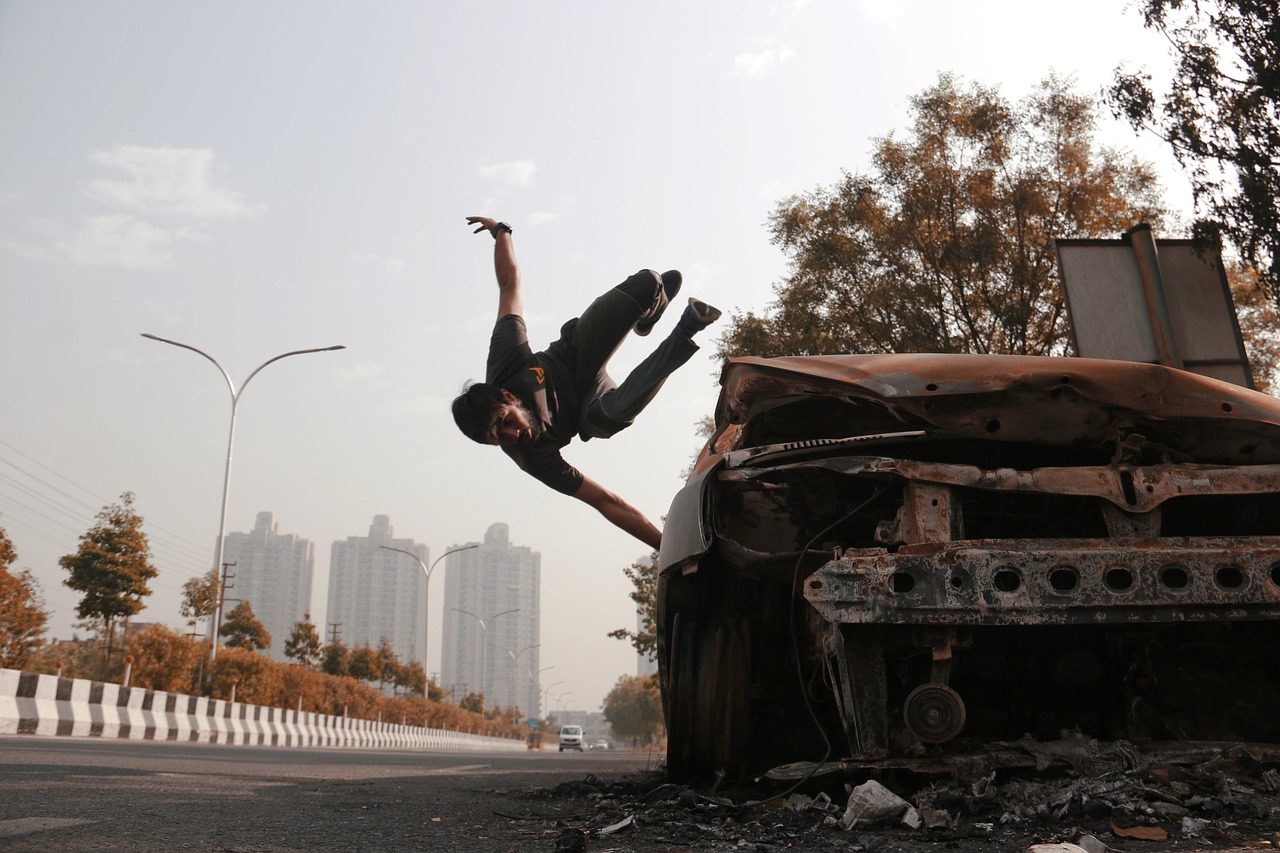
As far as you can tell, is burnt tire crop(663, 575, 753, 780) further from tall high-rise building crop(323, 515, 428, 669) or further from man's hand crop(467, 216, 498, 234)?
tall high-rise building crop(323, 515, 428, 669)

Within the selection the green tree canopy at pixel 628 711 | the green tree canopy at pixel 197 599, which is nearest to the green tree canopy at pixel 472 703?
the green tree canopy at pixel 628 711

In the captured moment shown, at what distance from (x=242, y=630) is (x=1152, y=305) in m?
47.0

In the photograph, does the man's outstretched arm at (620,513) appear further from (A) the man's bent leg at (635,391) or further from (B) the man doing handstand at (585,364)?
(A) the man's bent leg at (635,391)

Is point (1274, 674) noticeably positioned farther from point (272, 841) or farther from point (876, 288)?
point (876, 288)

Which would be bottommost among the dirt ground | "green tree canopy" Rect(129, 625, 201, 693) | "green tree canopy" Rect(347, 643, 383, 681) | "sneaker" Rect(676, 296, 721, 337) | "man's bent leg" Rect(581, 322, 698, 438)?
the dirt ground

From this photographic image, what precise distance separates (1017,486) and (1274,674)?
116 centimetres

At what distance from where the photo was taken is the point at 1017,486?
2.86 meters

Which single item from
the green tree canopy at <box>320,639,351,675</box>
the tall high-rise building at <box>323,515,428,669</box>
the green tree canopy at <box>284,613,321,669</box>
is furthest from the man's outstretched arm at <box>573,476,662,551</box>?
the tall high-rise building at <box>323,515,428,669</box>

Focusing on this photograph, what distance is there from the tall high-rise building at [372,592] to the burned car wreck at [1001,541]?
16531 centimetres

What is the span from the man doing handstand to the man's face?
29 millimetres

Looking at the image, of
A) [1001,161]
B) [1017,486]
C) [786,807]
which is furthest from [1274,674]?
[1001,161]

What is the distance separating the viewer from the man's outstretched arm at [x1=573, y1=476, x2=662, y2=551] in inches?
198

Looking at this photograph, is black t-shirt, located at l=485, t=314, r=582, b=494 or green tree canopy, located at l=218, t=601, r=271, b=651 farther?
green tree canopy, located at l=218, t=601, r=271, b=651

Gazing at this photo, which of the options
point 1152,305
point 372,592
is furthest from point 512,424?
point 372,592
